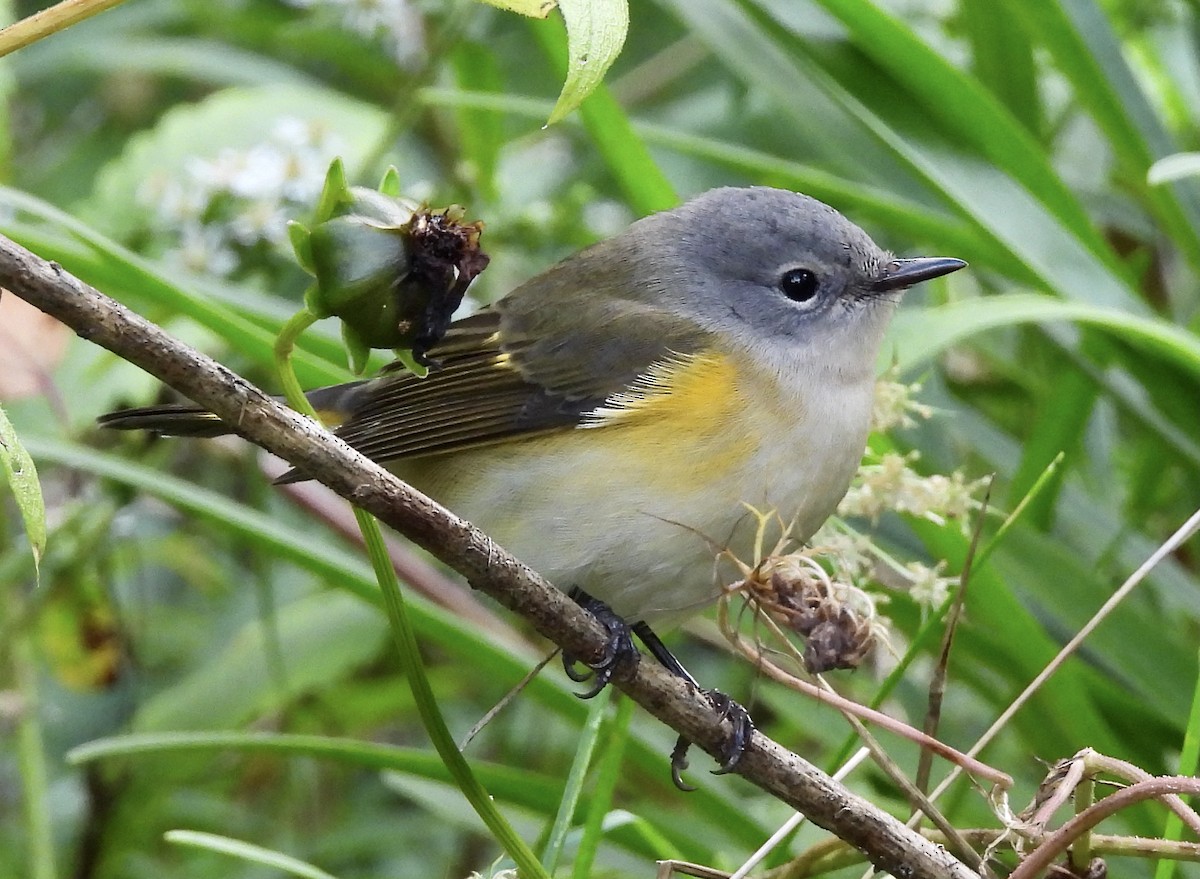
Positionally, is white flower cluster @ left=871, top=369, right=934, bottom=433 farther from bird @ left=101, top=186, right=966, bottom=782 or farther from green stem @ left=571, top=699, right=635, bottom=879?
green stem @ left=571, top=699, right=635, bottom=879

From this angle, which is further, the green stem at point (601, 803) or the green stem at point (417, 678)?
the green stem at point (601, 803)

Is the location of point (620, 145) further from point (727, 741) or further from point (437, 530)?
point (437, 530)

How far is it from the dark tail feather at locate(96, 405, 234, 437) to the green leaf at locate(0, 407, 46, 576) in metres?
0.91

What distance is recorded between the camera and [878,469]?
5.75 feet

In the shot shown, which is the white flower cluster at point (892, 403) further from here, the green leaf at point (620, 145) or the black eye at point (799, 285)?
the green leaf at point (620, 145)

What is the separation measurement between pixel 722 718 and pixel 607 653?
0.27m

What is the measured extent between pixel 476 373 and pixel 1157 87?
182cm

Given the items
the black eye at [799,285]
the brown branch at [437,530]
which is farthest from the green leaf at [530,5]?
the black eye at [799,285]

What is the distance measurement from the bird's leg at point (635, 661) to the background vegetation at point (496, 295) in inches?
3.2

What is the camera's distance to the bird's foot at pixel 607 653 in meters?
1.50

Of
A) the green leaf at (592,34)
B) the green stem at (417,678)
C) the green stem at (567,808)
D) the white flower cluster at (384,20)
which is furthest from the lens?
the white flower cluster at (384,20)

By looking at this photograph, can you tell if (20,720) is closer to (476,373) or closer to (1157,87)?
(476,373)

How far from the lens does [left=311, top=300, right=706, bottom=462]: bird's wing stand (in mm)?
2248

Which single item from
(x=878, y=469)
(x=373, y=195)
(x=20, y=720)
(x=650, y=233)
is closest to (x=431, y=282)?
(x=373, y=195)
